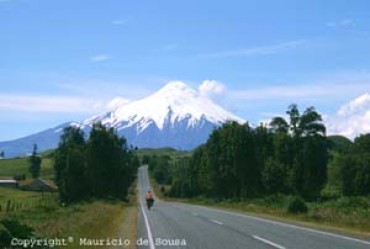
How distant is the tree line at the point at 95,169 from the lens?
81.8m

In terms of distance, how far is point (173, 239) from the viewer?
22016 mm

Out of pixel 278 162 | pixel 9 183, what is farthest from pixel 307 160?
pixel 9 183

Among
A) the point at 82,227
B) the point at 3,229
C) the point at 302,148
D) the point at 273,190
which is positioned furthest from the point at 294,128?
the point at 3,229

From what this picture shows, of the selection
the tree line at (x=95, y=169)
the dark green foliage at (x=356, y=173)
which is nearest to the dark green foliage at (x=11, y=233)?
the tree line at (x=95, y=169)

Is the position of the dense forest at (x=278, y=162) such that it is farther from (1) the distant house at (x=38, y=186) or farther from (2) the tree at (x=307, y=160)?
(1) the distant house at (x=38, y=186)

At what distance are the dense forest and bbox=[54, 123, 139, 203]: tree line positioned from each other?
1444 cm

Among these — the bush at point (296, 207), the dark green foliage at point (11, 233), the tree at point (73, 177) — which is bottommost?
the dark green foliage at point (11, 233)

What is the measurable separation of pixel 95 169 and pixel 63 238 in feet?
207

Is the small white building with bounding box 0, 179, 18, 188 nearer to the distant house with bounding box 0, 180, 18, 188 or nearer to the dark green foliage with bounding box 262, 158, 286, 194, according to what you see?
the distant house with bounding box 0, 180, 18, 188

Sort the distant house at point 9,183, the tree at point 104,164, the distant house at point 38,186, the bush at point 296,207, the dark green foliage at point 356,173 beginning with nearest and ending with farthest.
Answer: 1. the bush at point 296,207
2. the tree at point 104,164
3. the dark green foliage at point 356,173
4. the distant house at point 38,186
5. the distant house at point 9,183

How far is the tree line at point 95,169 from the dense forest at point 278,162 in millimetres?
14437

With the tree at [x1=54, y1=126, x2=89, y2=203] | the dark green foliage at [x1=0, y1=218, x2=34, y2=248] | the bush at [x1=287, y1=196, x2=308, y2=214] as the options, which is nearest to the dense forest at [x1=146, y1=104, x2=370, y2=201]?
the tree at [x1=54, y1=126, x2=89, y2=203]

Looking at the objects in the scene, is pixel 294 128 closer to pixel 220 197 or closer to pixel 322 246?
pixel 220 197

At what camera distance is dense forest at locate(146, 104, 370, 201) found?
88188 millimetres
